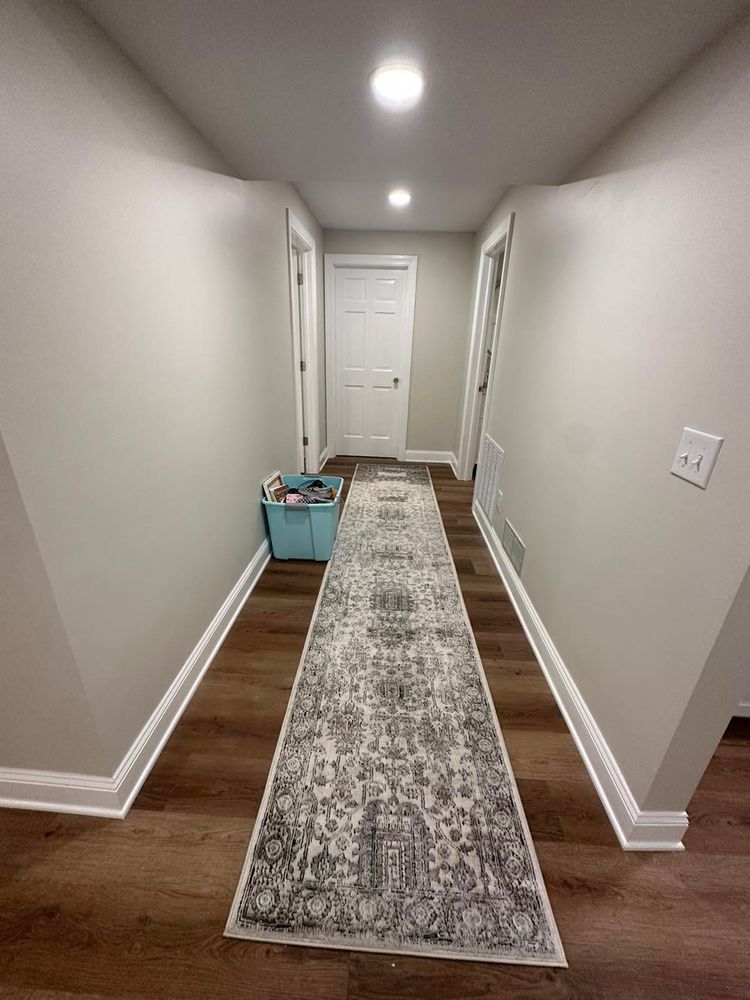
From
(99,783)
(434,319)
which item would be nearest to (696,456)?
(99,783)

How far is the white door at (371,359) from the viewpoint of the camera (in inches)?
162

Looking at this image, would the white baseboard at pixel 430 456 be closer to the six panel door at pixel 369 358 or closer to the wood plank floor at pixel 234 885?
the six panel door at pixel 369 358

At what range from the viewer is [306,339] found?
356 cm

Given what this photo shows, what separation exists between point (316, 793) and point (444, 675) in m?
Answer: 0.71

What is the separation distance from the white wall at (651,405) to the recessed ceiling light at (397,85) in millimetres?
702

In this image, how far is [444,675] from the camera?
5.73 feet

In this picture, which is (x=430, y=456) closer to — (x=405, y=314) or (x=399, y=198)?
(x=405, y=314)

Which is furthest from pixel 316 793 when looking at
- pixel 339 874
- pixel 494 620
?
pixel 494 620

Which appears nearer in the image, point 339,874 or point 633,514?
point 339,874

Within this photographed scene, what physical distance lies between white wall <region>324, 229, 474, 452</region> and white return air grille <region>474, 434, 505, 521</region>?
1492 mm

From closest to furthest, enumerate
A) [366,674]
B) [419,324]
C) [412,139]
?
1. [412,139]
2. [366,674]
3. [419,324]

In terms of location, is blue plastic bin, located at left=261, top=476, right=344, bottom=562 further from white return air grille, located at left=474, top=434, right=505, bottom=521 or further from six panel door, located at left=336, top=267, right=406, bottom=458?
six panel door, located at left=336, top=267, right=406, bottom=458

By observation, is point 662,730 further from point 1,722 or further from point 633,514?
point 1,722

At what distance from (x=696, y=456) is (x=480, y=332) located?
10.2 feet
